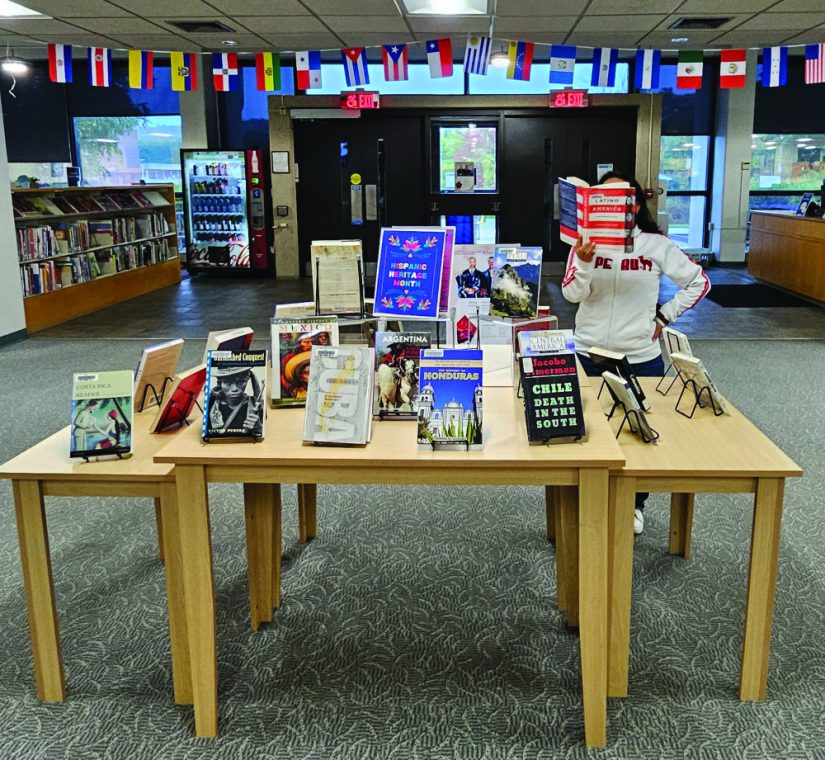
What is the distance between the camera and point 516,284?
3.29 meters

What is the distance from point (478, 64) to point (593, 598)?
7137mm

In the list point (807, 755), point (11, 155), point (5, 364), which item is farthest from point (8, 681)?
point (11, 155)

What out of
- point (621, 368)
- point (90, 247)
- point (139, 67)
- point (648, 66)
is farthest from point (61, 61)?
point (621, 368)

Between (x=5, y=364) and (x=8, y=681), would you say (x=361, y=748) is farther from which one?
(x=5, y=364)

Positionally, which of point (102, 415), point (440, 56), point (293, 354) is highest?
point (440, 56)

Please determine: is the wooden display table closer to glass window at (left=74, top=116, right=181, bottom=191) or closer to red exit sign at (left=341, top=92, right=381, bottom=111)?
red exit sign at (left=341, top=92, right=381, bottom=111)

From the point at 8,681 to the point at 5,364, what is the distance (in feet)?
16.6

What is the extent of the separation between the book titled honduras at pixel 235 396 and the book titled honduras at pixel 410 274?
67 centimetres

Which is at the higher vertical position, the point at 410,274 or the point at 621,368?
the point at 410,274

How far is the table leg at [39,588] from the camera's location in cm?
240

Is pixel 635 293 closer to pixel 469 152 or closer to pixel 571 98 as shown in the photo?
pixel 571 98

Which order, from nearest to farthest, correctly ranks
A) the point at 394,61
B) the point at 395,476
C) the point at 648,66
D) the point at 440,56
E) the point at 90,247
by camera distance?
the point at 395,476, the point at 440,56, the point at 648,66, the point at 394,61, the point at 90,247

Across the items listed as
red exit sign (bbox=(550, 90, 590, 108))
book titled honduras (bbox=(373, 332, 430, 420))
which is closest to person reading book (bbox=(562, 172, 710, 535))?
book titled honduras (bbox=(373, 332, 430, 420))

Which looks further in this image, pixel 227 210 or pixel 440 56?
pixel 227 210
